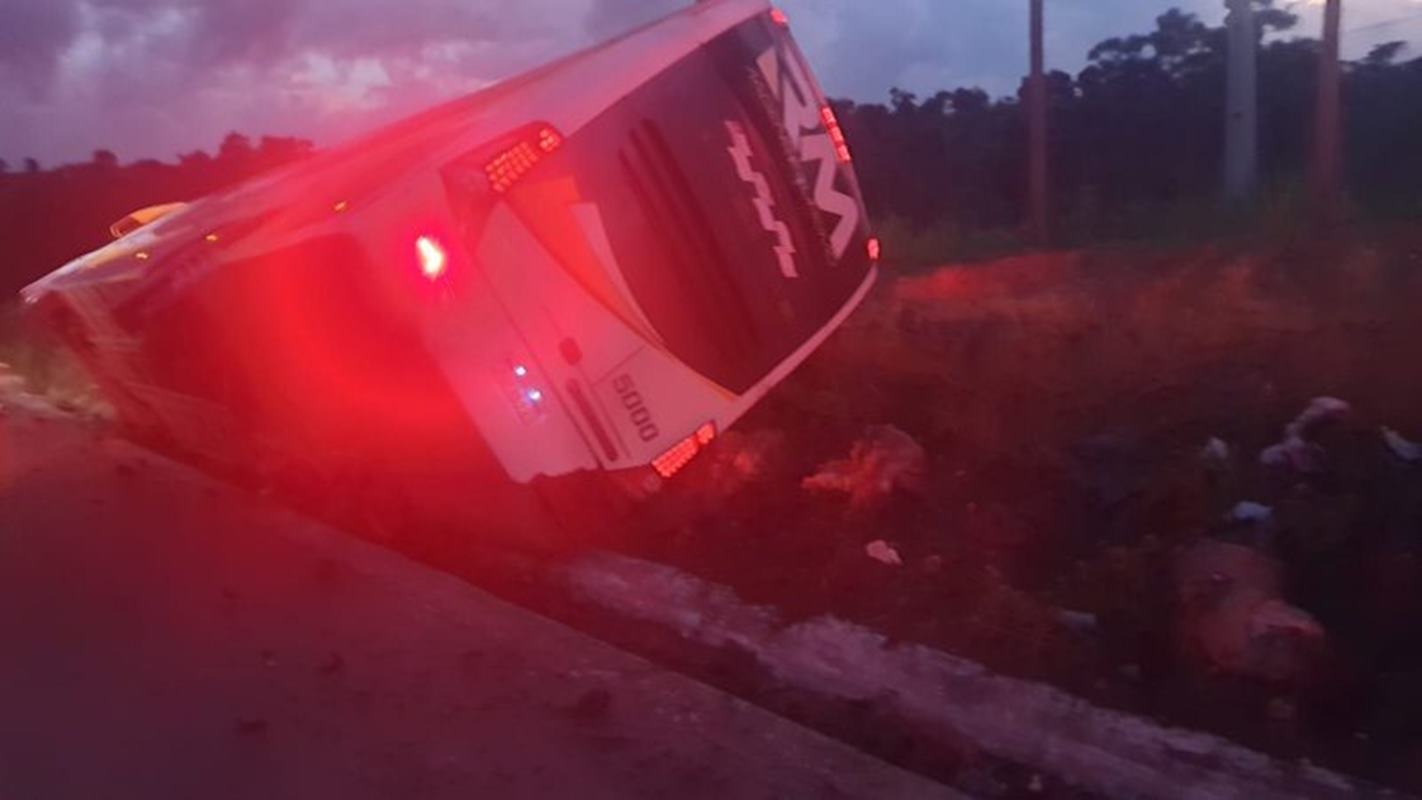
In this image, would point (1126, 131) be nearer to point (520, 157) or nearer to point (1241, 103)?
point (1241, 103)

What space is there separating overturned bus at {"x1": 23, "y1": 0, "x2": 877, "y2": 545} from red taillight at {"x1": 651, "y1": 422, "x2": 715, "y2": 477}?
0.01 m

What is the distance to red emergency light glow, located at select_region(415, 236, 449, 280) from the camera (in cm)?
726

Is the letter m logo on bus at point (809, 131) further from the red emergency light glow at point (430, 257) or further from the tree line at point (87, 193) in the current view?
the tree line at point (87, 193)

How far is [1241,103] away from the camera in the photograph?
2114 centimetres

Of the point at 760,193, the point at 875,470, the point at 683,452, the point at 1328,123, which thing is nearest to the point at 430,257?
the point at 683,452

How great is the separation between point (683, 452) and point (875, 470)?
126 cm

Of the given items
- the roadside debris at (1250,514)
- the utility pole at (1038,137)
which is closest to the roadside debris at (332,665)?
the roadside debris at (1250,514)

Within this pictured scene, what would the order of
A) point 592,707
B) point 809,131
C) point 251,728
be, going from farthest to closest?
point 809,131 < point 592,707 < point 251,728

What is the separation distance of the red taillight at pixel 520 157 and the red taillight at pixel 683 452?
1.34 m

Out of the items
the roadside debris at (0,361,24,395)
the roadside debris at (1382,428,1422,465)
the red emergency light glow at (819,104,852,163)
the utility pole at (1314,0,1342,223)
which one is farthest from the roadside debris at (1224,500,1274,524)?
the roadside debris at (0,361,24,395)

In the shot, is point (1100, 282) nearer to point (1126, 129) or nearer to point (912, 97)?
point (1126, 129)

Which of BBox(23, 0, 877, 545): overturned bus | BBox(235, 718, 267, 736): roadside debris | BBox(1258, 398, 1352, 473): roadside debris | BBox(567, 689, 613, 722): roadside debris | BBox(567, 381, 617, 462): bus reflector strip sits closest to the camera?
BBox(235, 718, 267, 736): roadside debris

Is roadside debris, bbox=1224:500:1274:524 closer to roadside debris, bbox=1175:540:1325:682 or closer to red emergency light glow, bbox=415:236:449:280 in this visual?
roadside debris, bbox=1175:540:1325:682

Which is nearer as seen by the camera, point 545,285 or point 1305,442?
point 545,285
